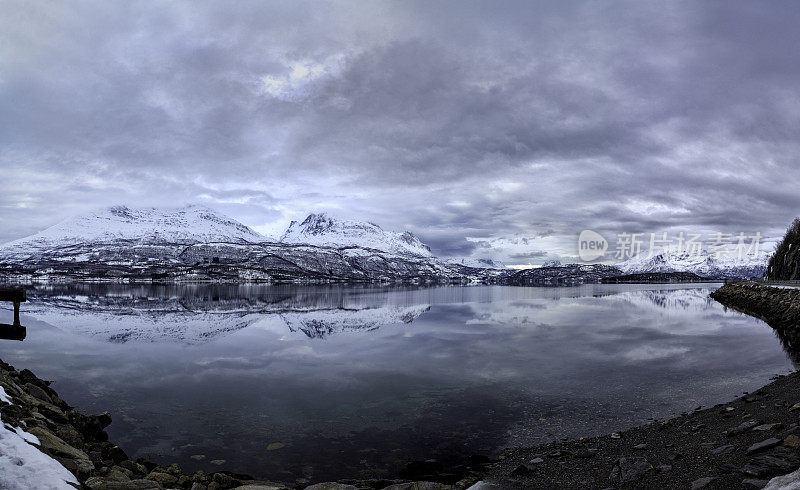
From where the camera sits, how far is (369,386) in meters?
23.6

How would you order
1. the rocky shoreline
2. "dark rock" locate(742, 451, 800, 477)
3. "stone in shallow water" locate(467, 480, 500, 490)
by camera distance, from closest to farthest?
"dark rock" locate(742, 451, 800, 477), "stone in shallow water" locate(467, 480, 500, 490), the rocky shoreline

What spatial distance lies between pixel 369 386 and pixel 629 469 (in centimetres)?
1480

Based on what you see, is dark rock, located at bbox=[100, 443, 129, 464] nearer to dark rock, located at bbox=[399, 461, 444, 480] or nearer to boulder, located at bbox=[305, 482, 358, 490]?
boulder, located at bbox=[305, 482, 358, 490]

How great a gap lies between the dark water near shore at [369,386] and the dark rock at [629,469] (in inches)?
162

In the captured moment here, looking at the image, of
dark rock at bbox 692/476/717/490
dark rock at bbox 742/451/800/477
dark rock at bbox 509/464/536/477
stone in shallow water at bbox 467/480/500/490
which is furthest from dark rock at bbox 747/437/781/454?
stone in shallow water at bbox 467/480/500/490

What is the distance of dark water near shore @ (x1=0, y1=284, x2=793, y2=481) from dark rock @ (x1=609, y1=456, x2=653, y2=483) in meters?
4.11

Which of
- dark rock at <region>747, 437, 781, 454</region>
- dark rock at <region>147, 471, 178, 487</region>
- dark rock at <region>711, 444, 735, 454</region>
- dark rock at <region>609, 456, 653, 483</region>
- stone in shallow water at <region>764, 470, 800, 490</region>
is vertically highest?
stone in shallow water at <region>764, 470, 800, 490</region>

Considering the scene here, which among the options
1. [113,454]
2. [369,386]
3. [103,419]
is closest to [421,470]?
[113,454]

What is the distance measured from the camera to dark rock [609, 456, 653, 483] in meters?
10.7

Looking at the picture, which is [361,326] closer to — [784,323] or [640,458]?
[640,458]

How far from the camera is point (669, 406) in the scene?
18641 mm

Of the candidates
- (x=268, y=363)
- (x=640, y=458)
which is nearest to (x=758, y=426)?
(x=640, y=458)

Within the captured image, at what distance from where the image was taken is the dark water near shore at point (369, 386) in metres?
15.5

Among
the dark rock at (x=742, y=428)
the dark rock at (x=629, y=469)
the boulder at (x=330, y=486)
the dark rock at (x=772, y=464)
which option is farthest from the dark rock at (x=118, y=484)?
the dark rock at (x=742, y=428)
